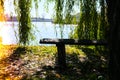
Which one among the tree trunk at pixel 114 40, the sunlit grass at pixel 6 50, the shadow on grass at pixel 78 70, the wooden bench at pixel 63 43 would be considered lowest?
the shadow on grass at pixel 78 70

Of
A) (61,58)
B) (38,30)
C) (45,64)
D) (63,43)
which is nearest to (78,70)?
(61,58)

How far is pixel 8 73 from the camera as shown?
22.5 ft

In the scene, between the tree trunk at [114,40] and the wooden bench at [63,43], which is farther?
the wooden bench at [63,43]

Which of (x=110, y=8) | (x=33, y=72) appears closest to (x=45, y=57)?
(x=33, y=72)

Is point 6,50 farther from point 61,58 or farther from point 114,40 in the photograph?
point 114,40

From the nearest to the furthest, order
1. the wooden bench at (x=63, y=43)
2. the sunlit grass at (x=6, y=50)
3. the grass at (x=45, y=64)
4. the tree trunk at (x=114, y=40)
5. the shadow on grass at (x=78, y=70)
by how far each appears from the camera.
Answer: the tree trunk at (x=114, y=40) < the shadow on grass at (x=78, y=70) < the grass at (x=45, y=64) < the wooden bench at (x=63, y=43) < the sunlit grass at (x=6, y=50)

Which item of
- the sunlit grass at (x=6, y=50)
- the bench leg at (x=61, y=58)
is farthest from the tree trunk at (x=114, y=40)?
the sunlit grass at (x=6, y=50)

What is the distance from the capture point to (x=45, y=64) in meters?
7.46

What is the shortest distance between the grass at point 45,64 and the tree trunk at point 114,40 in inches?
121

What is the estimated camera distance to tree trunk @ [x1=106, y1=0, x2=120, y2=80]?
3.01 metres

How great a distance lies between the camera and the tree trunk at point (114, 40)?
3.01 metres

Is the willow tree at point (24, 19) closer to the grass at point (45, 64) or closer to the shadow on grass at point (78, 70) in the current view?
the grass at point (45, 64)

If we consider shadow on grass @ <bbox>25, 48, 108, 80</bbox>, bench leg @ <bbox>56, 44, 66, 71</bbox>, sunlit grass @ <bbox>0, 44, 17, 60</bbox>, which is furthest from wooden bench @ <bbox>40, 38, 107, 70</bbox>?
sunlit grass @ <bbox>0, 44, 17, 60</bbox>

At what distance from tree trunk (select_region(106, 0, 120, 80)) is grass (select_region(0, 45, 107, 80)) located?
307 centimetres
